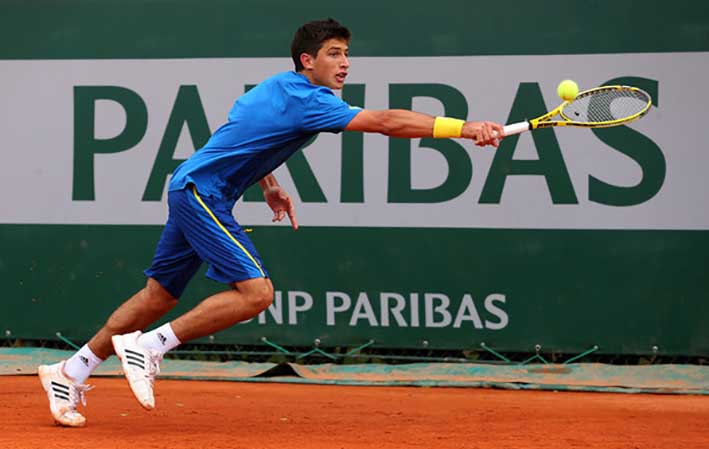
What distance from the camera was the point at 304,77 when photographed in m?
4.27

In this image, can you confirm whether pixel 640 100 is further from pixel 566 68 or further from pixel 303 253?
pixel 303 253

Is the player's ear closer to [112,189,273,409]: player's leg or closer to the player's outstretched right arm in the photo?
the player's outstretched right arm

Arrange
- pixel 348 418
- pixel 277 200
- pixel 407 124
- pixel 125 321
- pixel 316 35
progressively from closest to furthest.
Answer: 1. pixel 407 124
2. pixel 316 35
3. pixel 125 321
4. pixel 277 200
5. pixel 348 418

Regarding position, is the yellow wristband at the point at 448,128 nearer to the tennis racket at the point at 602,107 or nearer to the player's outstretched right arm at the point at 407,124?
the player's outstretched right arm at the point at 407,124

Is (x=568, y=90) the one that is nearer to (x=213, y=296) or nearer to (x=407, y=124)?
(x=407, y=124)

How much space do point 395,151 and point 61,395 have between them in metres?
2.26

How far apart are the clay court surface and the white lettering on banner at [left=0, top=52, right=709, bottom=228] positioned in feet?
2.38

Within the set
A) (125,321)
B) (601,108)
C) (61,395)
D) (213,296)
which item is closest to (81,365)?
(61,395)

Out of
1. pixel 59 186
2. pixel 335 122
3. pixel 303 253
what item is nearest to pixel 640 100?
pixel 335 122

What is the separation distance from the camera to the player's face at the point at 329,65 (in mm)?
4367

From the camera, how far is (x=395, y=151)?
608 centimetres

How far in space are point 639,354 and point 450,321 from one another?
36.1 inches

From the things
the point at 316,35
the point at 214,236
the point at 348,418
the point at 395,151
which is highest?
the point at 316,35

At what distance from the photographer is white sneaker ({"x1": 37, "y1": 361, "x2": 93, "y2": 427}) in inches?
176
